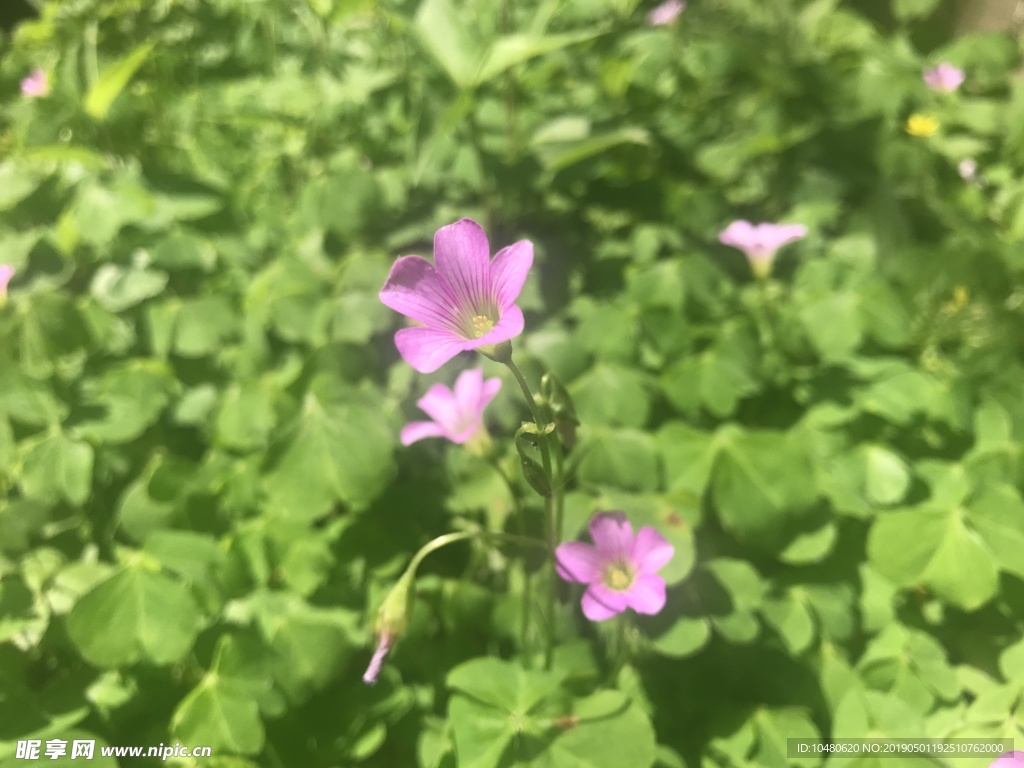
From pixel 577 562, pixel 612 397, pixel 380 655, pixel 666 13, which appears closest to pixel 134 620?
pixel 380 655

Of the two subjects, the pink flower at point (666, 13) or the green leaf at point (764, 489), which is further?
the pink flower at point (666, 13)

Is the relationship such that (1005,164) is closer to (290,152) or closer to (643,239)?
(643,239)

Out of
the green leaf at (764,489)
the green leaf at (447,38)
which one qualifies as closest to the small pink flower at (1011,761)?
the green leaf at (764,489)

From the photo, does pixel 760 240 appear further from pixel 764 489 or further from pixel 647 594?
pixel 647 594

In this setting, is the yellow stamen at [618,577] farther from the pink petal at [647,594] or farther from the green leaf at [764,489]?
the green leaf at [764,489]

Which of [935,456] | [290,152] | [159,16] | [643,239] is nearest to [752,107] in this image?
[643,239]

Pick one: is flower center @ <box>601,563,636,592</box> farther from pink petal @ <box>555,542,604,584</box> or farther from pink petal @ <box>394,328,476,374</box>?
pink petal @ <box>394,328,476,374</box>
